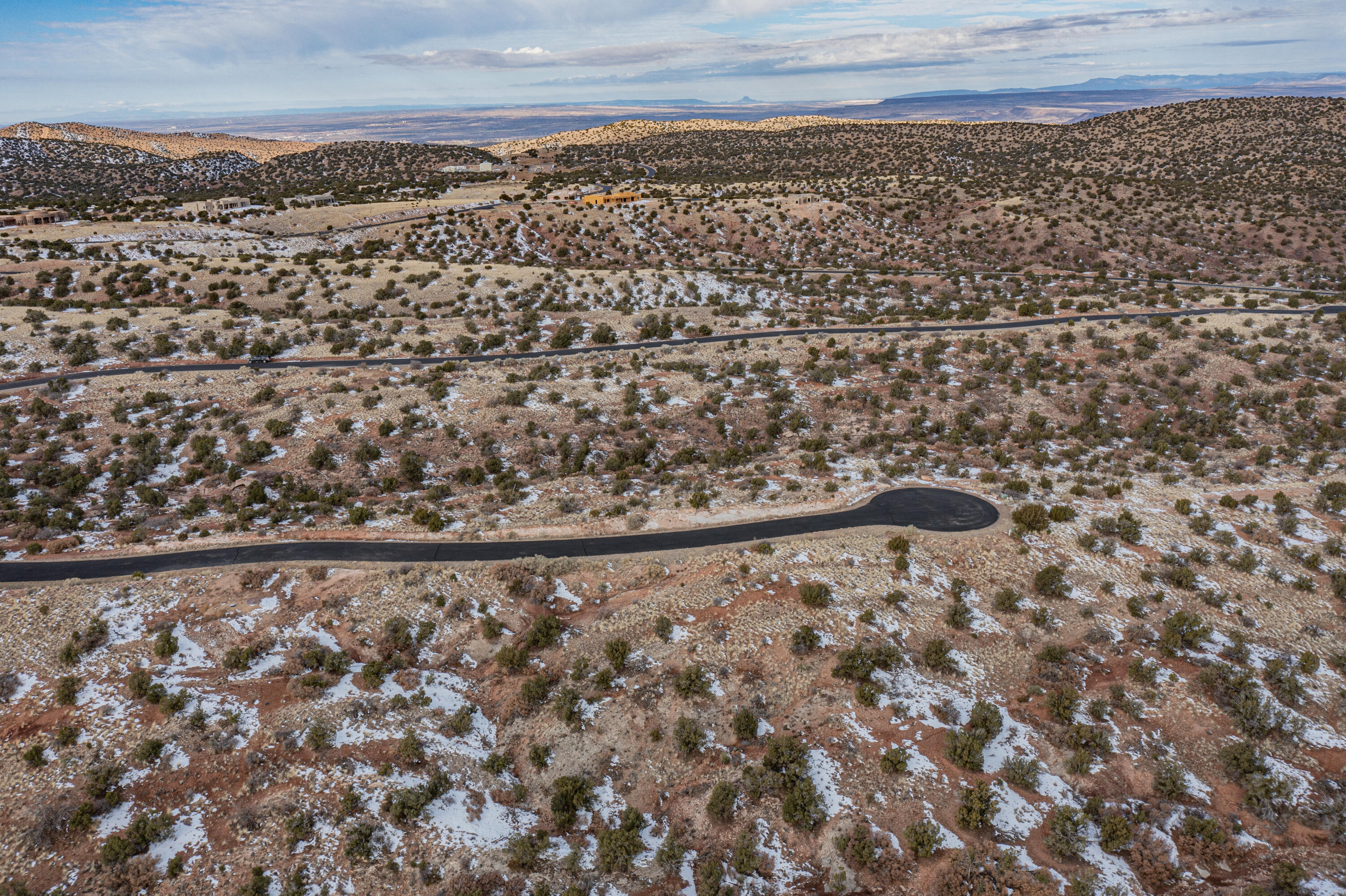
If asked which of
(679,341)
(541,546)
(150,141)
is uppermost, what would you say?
(150,141)

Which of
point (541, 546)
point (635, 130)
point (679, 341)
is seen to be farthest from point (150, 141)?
point (541, 546)

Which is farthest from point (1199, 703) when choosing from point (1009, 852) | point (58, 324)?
point (58, 324)

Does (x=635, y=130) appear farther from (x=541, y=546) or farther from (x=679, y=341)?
(x=541, y=546)

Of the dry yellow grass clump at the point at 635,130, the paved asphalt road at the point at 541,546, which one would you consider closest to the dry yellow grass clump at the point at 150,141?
the dry yellow grass clump at the point at 635,130

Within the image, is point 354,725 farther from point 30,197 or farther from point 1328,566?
point 30,197

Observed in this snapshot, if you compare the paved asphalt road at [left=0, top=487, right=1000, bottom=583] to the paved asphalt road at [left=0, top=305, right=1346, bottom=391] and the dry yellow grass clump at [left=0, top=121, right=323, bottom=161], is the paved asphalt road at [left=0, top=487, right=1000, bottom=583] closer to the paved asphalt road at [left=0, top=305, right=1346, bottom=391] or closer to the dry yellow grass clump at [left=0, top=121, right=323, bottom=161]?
the paved asphalt road at [left=0, top=305, right=1346, bottom=391]
